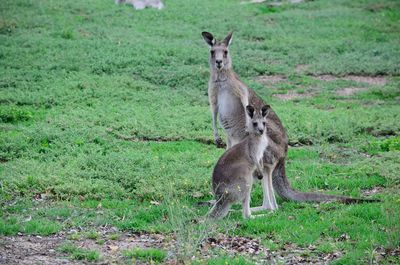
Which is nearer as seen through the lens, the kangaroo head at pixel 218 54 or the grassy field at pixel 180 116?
the grassy field at pixel 180 116

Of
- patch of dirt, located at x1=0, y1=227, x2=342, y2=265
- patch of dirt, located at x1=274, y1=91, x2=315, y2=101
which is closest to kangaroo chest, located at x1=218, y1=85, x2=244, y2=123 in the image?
patch of dirt, located at x1=0, y1=227, x2=342, y2=265

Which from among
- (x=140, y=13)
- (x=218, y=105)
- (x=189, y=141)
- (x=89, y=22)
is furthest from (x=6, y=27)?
(x=218, y=105)

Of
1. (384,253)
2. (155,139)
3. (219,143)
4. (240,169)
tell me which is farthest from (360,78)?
(384,253)

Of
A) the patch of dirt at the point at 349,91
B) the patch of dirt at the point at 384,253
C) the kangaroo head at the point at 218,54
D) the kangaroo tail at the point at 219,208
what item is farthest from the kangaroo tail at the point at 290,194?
the patch of dirt at the point at 349,91

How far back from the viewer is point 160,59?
1593cm

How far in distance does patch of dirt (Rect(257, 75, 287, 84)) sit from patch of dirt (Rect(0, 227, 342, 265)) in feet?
25.5

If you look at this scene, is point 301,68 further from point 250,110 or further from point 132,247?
point 132,247

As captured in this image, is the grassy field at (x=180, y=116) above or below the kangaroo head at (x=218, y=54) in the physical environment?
below

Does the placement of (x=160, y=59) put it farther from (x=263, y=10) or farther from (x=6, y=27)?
(x=263, y=10)

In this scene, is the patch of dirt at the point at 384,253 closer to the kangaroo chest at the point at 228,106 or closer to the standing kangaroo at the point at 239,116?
the standing kangaroo at the point at 239,116

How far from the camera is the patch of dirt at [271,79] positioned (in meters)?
15.5

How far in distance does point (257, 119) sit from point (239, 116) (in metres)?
1.04

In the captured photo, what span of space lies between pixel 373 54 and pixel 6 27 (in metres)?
8.61

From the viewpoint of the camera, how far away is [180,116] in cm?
1309
